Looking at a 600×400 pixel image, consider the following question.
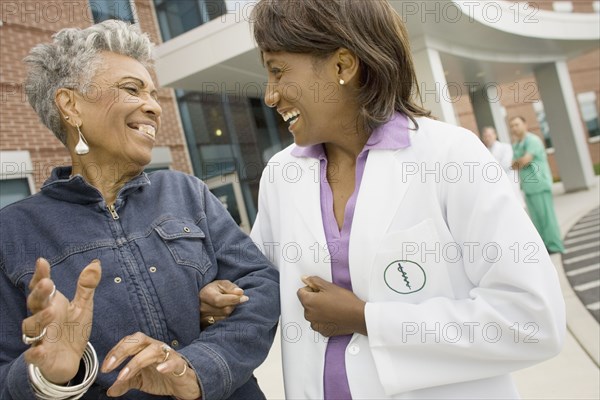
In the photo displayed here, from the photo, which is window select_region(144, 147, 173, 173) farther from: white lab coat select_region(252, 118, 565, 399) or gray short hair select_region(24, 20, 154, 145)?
white lab coat select_region(252, 118, 565, 399)

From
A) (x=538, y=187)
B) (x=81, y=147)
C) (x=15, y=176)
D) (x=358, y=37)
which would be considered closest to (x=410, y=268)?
(x=358, y=37)

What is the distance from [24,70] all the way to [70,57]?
502 centimetres

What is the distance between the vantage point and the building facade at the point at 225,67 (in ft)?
18.6

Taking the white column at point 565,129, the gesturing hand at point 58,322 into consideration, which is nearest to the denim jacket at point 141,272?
the gesturing hand at point 58,322

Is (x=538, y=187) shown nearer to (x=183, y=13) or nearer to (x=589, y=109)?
(x=183, y=13)

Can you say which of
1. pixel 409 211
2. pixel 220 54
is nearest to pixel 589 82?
pixel 220 54

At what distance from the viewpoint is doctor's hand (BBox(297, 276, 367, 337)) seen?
129 centimetres

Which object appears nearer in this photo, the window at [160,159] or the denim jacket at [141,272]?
the denim jacket at [141,272]

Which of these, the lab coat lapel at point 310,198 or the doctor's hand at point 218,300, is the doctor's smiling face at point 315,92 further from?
the doctor's hand at point 218,300

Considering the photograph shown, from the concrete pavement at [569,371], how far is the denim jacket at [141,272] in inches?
85.0

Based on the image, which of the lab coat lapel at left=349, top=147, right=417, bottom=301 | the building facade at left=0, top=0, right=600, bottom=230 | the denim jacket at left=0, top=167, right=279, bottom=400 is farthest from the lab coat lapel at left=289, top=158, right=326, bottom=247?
the building facade at left=0, top=0, right=600, bottom=230

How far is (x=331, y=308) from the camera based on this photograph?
1.29m

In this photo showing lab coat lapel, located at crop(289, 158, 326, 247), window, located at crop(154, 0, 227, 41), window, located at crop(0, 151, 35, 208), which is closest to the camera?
lab coat lapel, located at crop(289, 158, 326, 247)

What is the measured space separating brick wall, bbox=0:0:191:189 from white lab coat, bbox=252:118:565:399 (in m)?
5.14
